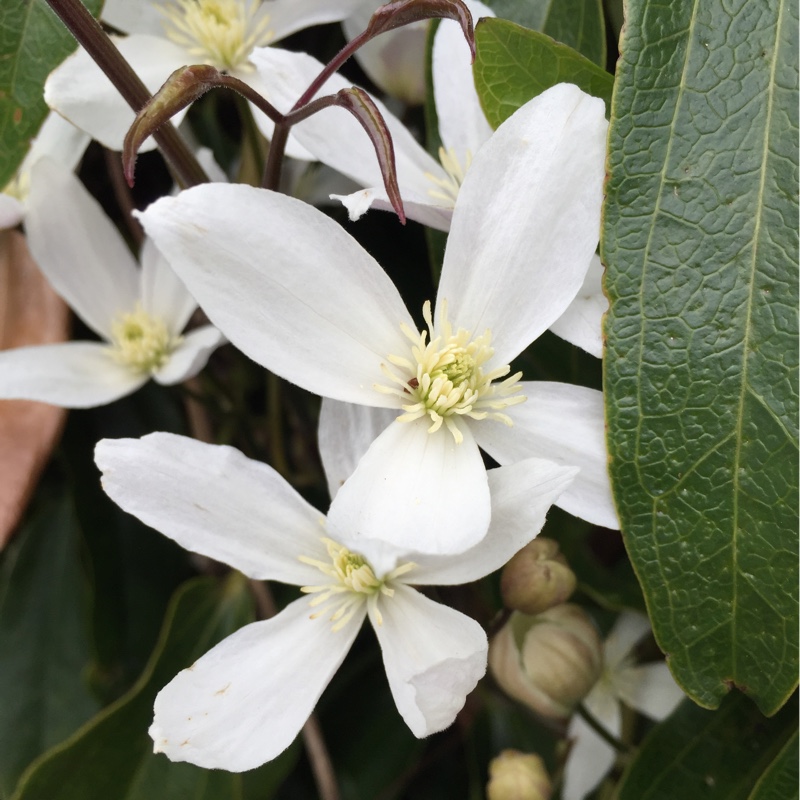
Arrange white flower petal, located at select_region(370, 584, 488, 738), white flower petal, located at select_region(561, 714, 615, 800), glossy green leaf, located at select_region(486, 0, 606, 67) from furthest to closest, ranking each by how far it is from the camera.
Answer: white flower petal, located at select_region(561, 714, 615, 800) → glossy green leaf, located at select_region(486, 0, 606, 67) → white flower petal, located at select_region(370, 584, 488, 738)

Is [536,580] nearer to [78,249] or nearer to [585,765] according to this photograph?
[585,765]

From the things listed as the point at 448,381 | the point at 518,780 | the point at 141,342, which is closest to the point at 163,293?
the point at 141,342

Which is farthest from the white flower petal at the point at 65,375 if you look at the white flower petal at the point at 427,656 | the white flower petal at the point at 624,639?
the white flower petal at the point at 624,639

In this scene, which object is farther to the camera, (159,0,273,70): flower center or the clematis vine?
(159,0,273,70): flower center

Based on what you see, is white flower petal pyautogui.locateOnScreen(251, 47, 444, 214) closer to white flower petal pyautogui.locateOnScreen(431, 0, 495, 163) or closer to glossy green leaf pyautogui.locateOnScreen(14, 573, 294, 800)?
white flower petal pyautogui.locateOnScreen(431, 0, 495, 163)

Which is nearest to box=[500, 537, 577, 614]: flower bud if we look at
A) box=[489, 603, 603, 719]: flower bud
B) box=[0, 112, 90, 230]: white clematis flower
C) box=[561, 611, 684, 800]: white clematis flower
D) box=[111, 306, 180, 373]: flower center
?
box=[489, 603, 603, 719]: flower bud
